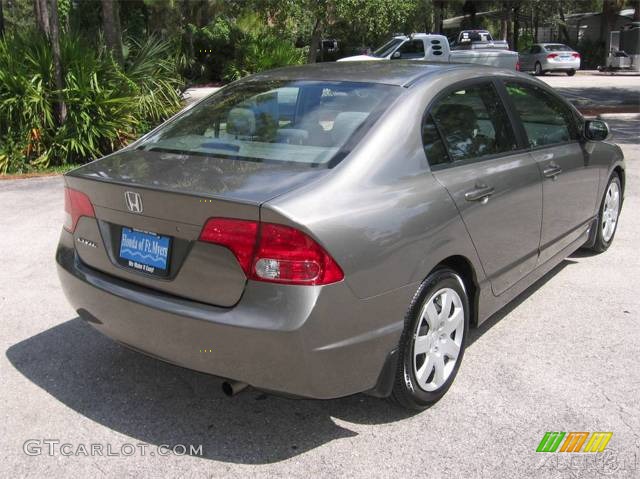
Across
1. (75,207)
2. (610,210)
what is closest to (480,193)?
(75,207)

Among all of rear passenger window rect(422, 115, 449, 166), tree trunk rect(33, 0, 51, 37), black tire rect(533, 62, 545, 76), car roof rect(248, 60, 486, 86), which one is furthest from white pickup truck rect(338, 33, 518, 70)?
rear passenger window rect(422, 115, 449, 166)

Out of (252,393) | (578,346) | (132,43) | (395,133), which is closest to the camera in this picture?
(395,133)

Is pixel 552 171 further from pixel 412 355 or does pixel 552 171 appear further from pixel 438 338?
pixel 412 355

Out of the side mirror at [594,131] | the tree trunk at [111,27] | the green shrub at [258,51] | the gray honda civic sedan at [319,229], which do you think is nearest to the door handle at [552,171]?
the gray honda civic sedan at [319,229]

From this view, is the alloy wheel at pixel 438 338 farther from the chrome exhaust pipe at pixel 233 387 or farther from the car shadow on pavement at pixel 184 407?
the chrome exhaust pipe at pixel 233 387

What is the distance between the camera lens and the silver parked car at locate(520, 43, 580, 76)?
32.9 m

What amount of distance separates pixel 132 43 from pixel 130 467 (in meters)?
12.2

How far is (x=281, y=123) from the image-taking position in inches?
142

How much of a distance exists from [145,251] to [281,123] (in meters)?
1.03

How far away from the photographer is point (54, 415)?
3.42 metres

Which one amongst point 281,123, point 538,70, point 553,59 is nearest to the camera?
point 281,123

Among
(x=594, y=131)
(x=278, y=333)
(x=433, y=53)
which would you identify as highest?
(x=433, y=53)

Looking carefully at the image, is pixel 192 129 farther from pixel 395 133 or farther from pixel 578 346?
pixel 578 346

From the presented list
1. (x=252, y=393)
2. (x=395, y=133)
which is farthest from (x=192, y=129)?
(x=252, y=393)
